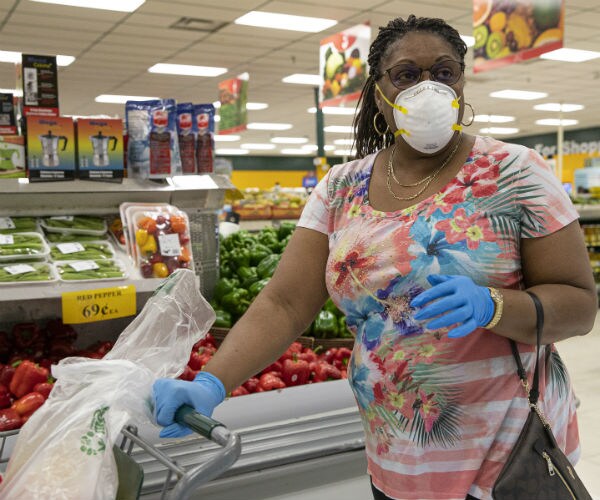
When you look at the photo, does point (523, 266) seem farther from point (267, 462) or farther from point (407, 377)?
point (267, 462)

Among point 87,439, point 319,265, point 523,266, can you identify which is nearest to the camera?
point 87,439

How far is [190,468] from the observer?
3.77 feet

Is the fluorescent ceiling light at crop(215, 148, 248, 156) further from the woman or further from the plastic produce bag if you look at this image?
the plastic produce bag

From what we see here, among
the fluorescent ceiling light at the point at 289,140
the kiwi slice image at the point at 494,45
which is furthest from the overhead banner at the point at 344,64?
the fluorescent ceiling light at the point at 289,140

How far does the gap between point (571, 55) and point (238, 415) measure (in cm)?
945

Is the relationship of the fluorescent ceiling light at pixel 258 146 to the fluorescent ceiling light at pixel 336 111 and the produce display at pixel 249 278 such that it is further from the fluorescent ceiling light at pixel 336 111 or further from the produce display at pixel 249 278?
the produce display at pixel 249 278

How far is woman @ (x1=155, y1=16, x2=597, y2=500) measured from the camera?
50.4 inches

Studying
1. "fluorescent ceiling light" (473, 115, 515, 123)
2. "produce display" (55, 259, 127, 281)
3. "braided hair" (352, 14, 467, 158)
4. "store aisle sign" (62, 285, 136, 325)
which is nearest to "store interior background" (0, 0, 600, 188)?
"fluorescent ceiling light" (473, 115, 515, 123)

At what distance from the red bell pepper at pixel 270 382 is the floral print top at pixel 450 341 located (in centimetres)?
128

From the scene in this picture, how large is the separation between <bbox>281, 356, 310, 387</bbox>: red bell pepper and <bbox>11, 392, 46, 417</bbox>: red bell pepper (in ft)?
3.11

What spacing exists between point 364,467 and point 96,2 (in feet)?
20.2

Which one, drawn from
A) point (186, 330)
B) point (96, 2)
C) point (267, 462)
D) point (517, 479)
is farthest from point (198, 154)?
point (96, 2)

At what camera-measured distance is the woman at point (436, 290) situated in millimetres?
1281

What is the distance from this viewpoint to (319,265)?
157 centimetres
